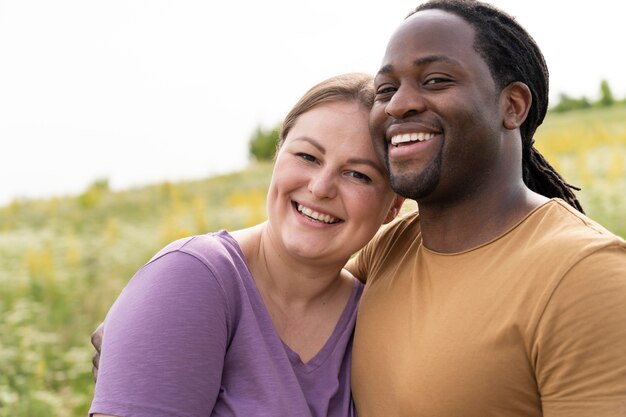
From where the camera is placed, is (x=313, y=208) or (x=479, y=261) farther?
(x=313, y=208)

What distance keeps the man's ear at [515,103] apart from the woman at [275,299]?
44cm

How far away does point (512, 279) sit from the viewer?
6.30 feet

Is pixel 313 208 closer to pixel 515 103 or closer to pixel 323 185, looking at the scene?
pixel 323 185

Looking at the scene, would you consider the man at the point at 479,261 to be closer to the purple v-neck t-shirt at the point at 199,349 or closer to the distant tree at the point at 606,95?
the purple v-neck t-shirt at the point at 199,349

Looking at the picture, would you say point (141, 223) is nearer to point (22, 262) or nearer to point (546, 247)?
point (22, 262)

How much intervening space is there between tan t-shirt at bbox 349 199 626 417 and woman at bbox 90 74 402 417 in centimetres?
22

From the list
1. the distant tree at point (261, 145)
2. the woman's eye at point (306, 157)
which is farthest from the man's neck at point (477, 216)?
the distant tree at point (261, 145)

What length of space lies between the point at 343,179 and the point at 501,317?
0.75 meters

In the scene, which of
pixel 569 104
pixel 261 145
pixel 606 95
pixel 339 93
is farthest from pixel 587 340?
pixel 569 104

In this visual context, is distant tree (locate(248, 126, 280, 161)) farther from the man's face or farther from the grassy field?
the man's face

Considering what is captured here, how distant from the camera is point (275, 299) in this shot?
2.50 meters

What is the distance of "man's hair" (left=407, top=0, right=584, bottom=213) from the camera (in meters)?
2.17

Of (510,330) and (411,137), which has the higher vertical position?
(411,137)

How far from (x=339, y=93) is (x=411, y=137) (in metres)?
0.39
